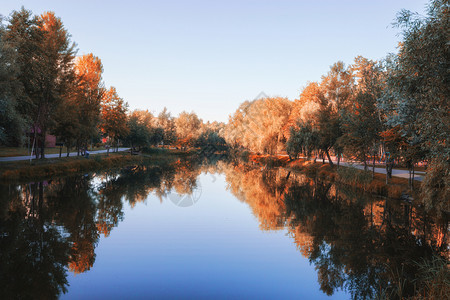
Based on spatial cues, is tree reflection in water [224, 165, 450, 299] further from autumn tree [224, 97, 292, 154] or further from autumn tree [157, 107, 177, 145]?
autumn tree [157, 107, 177, 145]

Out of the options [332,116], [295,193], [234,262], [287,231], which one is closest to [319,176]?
[332,116]

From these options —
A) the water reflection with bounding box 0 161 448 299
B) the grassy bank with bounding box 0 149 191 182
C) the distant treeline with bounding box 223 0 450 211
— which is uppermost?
the distant treeline with bounding box 223 0 450 211

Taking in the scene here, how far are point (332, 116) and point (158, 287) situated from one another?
3114 cm

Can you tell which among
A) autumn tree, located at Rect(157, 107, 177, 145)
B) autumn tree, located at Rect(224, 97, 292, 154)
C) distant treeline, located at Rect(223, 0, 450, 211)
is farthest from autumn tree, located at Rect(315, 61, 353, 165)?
autumn tree, located at Rect(157, 107, 177, 145)

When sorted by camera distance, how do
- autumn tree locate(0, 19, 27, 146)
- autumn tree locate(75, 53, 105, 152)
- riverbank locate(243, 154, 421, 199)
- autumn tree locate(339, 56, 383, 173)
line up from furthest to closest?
1. autumn tree locate(75, 53, 105, 152)
2. autumn tree locate(339, 56, 383, 173)
3. riverbank locate(243, 154, 421, 199)
4. autumn tree locate(0, 19, 27, 146)

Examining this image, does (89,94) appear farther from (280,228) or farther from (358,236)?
(358,236)

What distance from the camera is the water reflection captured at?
30.6 ft

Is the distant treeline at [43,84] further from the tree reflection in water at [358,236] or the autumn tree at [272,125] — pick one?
the autumn tree at [272,125]

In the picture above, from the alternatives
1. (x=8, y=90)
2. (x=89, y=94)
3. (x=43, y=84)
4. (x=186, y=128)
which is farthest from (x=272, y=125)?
(x=186, y=128)

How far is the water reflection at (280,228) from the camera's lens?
933 centimetres

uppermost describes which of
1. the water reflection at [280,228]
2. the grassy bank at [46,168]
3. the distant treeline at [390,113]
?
the distant treeline at [390,113]

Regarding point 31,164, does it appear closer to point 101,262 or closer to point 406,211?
point 101,262

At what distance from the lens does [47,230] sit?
1294 centimetres

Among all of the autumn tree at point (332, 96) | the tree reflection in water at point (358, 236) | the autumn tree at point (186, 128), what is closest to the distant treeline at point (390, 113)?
the autumn tree at point (332, 96)
